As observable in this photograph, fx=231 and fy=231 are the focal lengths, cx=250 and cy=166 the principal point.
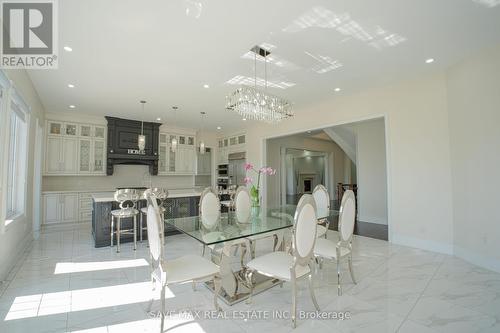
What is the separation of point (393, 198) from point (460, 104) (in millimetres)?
1714

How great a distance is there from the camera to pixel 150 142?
6.78 meters

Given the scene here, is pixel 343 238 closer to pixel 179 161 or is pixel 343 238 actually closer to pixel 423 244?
pixel 423 244

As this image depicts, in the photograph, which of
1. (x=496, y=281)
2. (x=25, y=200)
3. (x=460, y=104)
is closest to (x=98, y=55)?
(x=25, y=200)

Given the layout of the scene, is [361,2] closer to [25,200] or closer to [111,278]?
[111,278]

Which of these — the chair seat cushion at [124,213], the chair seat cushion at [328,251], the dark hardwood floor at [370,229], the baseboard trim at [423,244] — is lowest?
the dark hardwood floor at [370,229]

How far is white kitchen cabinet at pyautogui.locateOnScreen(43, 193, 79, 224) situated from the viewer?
207 inches

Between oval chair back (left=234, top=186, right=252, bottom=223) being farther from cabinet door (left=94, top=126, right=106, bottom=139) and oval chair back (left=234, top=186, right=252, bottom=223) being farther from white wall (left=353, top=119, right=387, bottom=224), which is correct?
cabinet door (left=94, top=126, right=106, bottom=139)

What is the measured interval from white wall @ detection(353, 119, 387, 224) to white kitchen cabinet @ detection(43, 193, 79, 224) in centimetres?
721

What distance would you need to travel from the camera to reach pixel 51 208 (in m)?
5.30

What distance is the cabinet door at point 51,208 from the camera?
5246mm

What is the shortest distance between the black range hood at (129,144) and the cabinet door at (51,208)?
1238 millimetres

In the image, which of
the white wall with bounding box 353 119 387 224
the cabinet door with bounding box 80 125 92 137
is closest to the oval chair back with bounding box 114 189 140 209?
the cabinet door with bounding box 80 125 92 137

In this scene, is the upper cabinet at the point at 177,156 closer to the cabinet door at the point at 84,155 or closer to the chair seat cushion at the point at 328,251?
the cabinet door at the point at 84,155

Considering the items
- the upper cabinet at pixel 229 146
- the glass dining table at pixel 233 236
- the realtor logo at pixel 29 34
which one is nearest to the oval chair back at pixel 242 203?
the glass dining table at pixel 233 236
